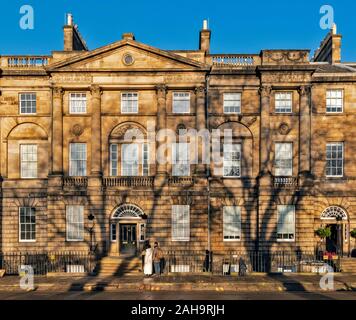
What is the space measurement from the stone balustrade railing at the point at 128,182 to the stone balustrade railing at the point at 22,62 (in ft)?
31.2

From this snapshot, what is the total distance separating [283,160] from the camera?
26.9 meters

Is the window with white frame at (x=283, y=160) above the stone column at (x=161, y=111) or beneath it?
beneath

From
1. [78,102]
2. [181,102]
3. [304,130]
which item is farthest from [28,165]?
[304,130]

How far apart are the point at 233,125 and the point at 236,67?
411 centimetres

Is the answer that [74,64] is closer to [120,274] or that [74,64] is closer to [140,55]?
[140,55]

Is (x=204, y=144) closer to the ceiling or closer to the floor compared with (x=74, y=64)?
closer to the floor

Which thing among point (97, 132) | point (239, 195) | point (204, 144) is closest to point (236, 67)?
point (204, 144)

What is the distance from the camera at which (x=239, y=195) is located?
26594 millimetres

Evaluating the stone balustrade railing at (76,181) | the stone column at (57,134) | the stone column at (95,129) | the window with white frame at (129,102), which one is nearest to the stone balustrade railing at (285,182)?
the window with white frame at (129,102)

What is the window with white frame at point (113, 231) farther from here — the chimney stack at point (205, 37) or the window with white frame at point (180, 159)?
the chimney stack at point (205, 37)

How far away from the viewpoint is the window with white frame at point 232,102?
89.0 ft

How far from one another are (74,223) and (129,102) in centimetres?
922

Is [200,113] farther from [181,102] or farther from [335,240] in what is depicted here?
[335,240]

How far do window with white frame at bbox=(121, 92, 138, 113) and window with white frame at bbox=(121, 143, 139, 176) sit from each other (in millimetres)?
2457
